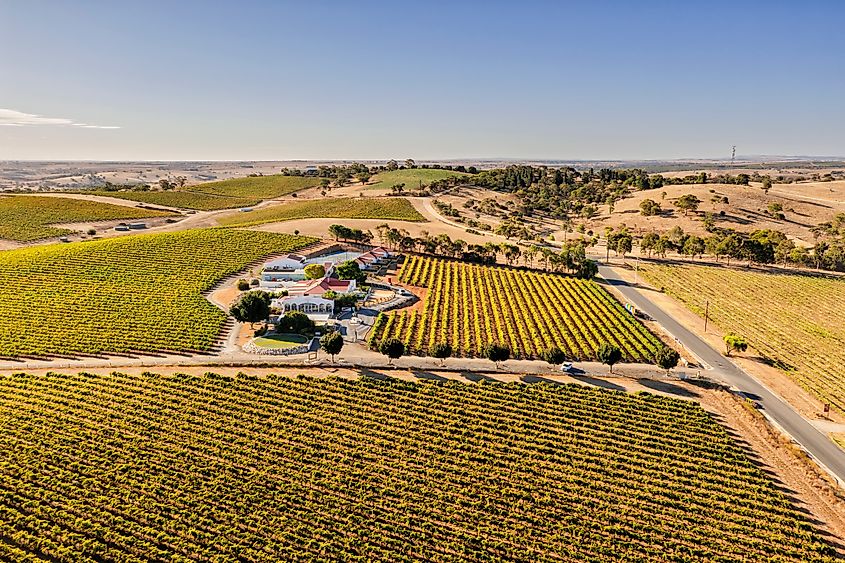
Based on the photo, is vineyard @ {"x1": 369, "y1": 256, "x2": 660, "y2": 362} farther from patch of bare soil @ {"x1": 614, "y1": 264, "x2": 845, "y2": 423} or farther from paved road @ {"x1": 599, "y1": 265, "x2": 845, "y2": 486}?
patch of bare soil @ {"x1": 614, "y1": 264, "x2": 845, "y2": 423}

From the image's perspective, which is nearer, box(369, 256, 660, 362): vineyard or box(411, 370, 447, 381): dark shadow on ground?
box(411, 370, 447, 381): dark shadow on ground

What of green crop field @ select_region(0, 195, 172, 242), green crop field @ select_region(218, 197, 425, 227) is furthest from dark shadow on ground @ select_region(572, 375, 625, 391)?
green crop field @ select_region(0, 195, 172, 242)

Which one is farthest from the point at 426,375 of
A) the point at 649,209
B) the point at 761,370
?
the point at 649,209

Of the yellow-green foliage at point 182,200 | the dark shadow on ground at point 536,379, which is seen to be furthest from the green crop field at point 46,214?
the dark shadow on ground at point 536,379

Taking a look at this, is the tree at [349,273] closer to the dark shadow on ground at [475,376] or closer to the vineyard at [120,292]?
the vineyard at [120,292]

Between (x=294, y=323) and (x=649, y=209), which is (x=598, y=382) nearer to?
(x=294, y=323)
